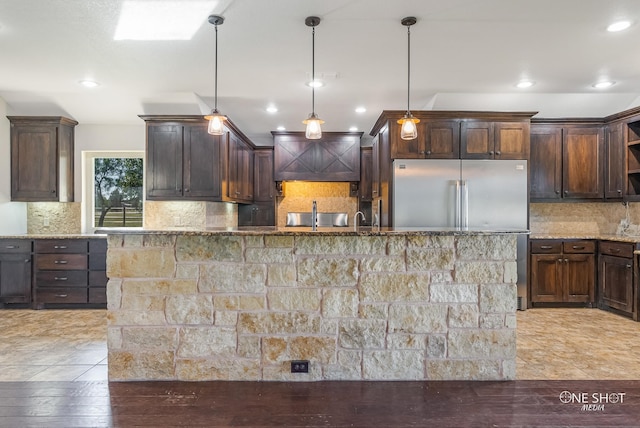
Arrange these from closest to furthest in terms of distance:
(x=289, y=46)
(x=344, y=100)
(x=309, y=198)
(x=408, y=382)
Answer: (x=408, y=382)
(x=289, y=46)
(x=344, y=100)
(x=309, y=198)

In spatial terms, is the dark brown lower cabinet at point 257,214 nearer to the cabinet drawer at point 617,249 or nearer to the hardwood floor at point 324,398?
the hardwood floor at point 324,398

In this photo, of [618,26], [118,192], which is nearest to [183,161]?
[118,192]

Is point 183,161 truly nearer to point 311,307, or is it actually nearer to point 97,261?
point 97,261

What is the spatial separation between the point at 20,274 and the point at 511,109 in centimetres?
624

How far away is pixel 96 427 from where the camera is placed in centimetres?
202

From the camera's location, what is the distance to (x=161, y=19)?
2.60 metres

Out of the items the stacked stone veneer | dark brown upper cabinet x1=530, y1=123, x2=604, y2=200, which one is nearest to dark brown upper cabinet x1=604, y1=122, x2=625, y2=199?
dark brown upper cabinet x1=530, y1=123, x2=604, y2=200

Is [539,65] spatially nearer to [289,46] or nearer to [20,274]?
[289,46]

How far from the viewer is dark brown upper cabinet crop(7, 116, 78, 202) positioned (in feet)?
15.5

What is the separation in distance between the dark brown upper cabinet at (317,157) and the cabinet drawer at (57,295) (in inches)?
124

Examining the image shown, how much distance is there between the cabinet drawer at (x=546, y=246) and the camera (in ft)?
14.8

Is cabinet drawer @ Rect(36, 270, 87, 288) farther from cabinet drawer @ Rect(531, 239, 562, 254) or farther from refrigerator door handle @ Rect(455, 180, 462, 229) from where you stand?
cabinet drawer @ Rect(531, 239, 562, 254)

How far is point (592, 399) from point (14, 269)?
5.77 m

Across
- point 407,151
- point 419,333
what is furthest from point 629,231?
point 419,333
